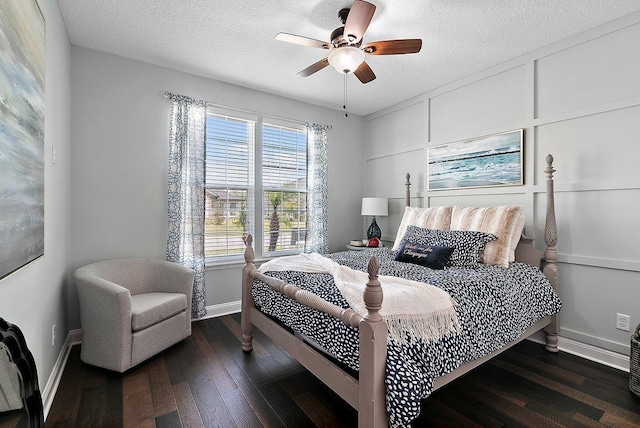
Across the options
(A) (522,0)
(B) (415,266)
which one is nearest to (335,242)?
(B) (415,266)

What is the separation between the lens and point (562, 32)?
8.77ft

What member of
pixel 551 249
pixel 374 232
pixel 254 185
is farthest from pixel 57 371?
pixel 551 249

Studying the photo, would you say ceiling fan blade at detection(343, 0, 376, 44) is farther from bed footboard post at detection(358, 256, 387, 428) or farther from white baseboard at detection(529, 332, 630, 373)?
white baseboard at detection(529, 332, 630, 373)

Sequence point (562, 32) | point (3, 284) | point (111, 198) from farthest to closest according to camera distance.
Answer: point (111, 198) < point (562, 32) < point (3, 284)

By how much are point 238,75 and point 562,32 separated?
3129 millimetres

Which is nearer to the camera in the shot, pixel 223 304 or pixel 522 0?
pixel 522 0

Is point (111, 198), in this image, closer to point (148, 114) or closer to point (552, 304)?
point (148, 114)

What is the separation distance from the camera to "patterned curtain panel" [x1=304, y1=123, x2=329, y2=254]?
14.4 feet

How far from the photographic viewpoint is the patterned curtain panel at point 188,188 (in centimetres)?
332

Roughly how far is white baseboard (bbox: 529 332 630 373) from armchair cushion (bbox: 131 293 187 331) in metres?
3.40

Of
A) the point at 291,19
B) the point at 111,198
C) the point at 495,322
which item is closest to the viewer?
the point at 495,322

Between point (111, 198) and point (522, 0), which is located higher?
point (522, 0)

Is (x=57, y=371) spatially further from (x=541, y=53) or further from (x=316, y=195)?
(x=541, y=53)

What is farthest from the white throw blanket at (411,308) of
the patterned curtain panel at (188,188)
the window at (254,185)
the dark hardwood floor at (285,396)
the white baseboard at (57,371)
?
the window at (254,185)
